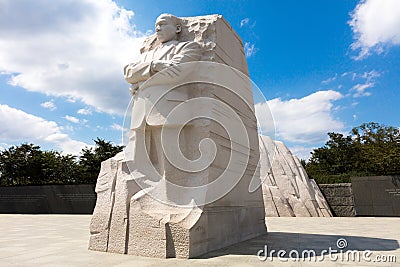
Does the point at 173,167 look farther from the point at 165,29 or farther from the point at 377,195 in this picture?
the point at 377,195

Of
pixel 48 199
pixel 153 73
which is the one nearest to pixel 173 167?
pixel 153 73

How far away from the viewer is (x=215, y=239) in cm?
442

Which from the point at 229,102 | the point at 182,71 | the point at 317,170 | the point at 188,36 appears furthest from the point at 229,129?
the point at 317,170

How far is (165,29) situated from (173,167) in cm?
209

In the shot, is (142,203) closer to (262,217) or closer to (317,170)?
(262,217)

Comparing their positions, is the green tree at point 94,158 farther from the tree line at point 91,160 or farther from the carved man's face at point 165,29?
the carved man's face at point 165,29

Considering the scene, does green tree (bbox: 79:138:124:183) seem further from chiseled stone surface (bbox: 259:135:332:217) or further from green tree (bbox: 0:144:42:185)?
chiseled stone surface (bbox: 259:135:332:217)

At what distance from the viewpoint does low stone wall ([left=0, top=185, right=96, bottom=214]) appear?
16.1 meters

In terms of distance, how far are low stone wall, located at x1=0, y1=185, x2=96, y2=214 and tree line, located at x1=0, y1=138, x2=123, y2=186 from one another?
19.6 feet

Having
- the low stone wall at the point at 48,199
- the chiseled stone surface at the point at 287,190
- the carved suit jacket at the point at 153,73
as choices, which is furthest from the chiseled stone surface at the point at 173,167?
the low stone wall at the point at 48,199

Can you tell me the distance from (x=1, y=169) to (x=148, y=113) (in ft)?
83.6

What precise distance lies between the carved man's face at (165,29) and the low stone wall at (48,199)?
12.5m

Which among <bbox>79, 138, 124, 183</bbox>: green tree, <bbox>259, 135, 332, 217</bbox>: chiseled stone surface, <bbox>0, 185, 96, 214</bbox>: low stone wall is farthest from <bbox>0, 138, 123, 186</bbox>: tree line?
<bbox>259, 135, 332, 217</bbox>: chiseled stone surface

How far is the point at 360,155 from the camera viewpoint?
24328 millimetres
